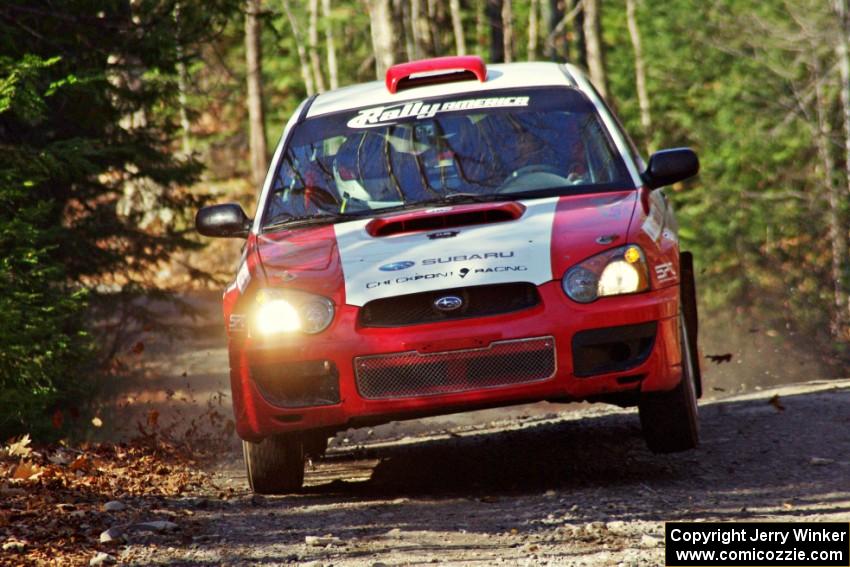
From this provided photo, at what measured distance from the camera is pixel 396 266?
653 cm

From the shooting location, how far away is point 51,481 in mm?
7387

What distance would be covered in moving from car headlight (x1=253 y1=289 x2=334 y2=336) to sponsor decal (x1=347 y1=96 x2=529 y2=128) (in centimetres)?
170

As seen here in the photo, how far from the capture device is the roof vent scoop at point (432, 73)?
27.2ft

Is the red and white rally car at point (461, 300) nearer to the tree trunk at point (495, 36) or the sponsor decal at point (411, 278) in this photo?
the sponsor decal at point (411, 278)

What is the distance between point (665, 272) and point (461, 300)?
1056mm

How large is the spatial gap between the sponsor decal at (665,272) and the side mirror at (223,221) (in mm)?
2473

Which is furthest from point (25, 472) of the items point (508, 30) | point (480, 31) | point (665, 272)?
point (480, 31)

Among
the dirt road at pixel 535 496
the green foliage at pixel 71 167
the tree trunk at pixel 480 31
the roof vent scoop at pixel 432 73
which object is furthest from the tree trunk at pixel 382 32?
the tree trunk at pixel 480 31

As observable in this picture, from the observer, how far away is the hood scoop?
6875 millimetres

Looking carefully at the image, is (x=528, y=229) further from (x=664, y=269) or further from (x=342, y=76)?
(x=342, y=76)

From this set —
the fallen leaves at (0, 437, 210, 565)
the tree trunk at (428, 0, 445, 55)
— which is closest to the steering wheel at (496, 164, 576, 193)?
the fallen leaves at (0, 437, 210, 565)

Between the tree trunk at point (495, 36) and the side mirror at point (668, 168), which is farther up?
the tree trunk at point (495, 36)

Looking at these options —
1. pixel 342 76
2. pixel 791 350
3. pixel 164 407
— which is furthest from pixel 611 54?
pixel 164 407

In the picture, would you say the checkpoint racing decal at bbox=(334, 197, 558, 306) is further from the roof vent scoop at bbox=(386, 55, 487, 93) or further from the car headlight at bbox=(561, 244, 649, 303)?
the roof vent scoop at bbox=(386, 55, 487, 93)
